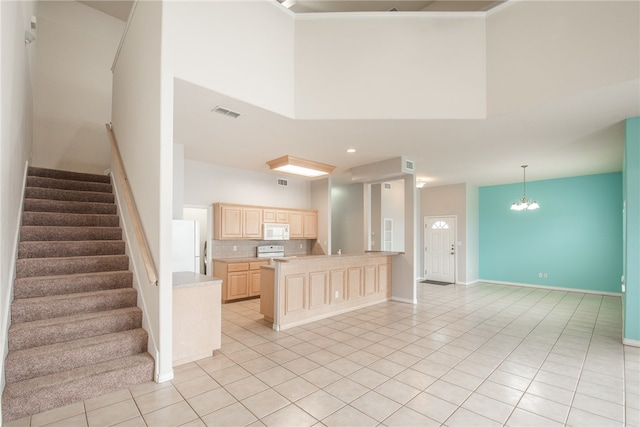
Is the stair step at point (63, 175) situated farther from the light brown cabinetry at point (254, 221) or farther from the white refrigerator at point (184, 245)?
the light brown cabinetry at point (254, 221)

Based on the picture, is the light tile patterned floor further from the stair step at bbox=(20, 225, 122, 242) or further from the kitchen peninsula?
the stair step at bbox=(20, 225, 122, 242)

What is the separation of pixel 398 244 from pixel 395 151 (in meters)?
4.16

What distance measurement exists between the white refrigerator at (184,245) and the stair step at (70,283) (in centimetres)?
112

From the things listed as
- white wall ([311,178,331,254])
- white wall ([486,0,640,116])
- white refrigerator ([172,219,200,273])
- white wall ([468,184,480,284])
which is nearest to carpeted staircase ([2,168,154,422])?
white refrigerator ([172,219,200,273])

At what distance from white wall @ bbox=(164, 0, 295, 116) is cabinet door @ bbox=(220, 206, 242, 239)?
10.7ft

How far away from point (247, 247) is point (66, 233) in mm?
3705

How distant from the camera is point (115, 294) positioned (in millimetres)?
3424

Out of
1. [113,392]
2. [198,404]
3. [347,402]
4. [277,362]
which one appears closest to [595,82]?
[347,402]

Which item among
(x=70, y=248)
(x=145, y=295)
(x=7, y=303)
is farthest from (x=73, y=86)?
(x=145, y=295)

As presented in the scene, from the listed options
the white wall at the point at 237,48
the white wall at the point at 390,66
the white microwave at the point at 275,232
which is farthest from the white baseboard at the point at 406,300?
the white wall at the point at 237,48

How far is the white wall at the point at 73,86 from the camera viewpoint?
5672 millimetres

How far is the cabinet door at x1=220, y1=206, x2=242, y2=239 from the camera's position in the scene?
6.52 meters

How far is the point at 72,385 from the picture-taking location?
2.55 metres

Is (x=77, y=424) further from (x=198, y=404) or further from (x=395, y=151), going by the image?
(x=395, y=151)
